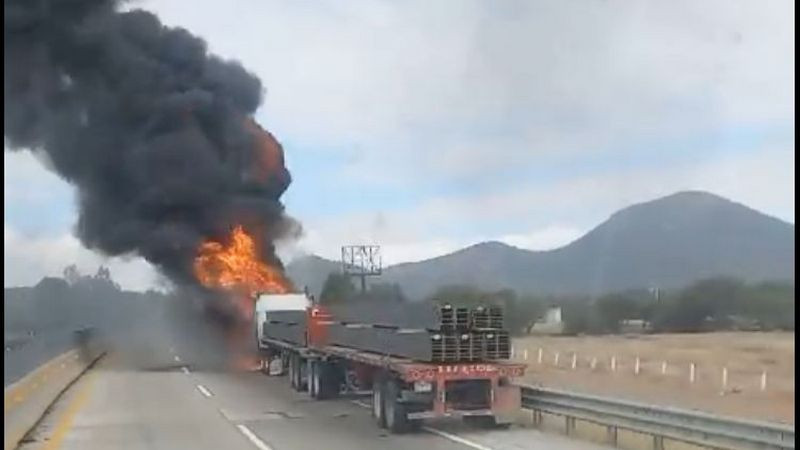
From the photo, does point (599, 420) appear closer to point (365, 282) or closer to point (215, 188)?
point (365, 282)

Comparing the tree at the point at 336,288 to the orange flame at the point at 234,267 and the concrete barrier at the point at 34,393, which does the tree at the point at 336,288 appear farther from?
the concrete barrier at the point at 34,393

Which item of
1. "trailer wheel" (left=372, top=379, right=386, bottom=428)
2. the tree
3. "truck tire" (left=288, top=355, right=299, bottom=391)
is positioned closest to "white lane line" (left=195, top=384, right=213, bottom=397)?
"truck tire" (left=288, top=355, right=299, bottom=391)

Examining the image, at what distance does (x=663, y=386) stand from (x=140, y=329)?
30355 mm

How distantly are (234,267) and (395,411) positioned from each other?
77.1 ft

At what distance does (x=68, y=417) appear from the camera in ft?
65.8

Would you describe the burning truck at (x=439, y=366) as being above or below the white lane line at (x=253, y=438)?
above

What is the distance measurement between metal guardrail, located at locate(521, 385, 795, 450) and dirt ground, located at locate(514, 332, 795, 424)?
3.40 meters

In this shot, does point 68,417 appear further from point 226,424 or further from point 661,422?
point 661,422

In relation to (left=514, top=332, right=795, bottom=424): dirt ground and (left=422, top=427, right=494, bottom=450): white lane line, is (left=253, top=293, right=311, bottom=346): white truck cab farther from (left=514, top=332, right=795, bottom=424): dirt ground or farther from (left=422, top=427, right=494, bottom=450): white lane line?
(left=422, top=427, right=494, bottom=450): white lane line

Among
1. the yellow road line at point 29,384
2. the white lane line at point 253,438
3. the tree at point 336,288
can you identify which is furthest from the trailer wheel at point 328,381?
the tree at point 336,288

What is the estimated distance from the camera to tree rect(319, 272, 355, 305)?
3519 centimetres

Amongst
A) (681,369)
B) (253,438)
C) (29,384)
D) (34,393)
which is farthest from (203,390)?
(681,369)

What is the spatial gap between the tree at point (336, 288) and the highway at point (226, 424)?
5055 millimetres

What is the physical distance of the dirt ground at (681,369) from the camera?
22.7 metres
